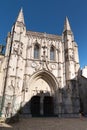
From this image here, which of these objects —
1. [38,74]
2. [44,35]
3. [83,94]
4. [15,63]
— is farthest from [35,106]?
[44,35]

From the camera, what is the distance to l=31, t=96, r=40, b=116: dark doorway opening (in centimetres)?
1741

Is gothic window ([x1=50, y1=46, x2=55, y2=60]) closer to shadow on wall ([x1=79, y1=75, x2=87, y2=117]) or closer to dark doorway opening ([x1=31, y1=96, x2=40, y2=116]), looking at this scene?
shadow on wall ([x1=79, y1=75, x2=87, y2=117])

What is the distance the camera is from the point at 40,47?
2119 centimetres

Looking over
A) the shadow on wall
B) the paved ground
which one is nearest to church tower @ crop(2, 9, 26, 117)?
the paved ground

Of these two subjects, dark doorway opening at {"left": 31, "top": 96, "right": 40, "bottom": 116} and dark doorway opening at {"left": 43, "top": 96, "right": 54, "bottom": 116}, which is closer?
dark doorway opening at {"left": 31, "top": 96, "right": 40, "bottom": 116}

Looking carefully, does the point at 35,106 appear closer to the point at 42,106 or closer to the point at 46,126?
the point at 42,106

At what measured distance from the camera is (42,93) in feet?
59.9

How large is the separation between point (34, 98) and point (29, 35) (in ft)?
34.7

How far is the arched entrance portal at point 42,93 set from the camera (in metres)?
17.7

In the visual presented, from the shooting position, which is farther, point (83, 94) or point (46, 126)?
point (83, 94)

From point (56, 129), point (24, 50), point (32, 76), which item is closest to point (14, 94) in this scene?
point (32, 76)

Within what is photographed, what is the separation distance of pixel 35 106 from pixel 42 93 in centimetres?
207

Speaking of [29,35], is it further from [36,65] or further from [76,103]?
[76,103]

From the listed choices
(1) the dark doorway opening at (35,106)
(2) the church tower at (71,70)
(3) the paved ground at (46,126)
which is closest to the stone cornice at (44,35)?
(2) the church tower at (71,70)
